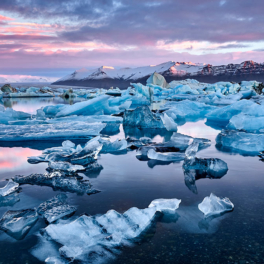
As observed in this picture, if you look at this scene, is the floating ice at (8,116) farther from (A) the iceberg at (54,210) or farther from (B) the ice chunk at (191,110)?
(A) the iceberg at (54,210)

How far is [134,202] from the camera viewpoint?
5.09 ft

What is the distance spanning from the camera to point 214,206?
1432 mm

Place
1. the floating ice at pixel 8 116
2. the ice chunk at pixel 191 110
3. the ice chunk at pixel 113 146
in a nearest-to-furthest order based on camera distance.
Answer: the ice chunk at pixel 113 146 → the floating ice at pixel 8 116 → the ice chunk at pixel 191 110

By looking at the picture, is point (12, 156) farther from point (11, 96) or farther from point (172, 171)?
point (11, 96)

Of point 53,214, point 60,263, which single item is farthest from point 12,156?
point 60,263

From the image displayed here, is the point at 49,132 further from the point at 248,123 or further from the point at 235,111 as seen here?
the point at 235,111

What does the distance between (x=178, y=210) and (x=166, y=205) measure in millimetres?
76

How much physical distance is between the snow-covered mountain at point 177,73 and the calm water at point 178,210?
51.8 m

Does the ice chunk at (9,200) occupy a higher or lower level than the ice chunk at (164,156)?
higher

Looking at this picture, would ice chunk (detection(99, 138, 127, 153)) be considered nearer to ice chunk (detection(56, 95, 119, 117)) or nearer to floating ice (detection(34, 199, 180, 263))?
floating ice (detection(34, 199, 180, 263))

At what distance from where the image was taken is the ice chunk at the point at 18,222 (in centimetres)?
125

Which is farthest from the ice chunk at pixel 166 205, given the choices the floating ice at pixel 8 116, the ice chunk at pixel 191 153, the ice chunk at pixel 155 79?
the ice chunk at pixel 155 79

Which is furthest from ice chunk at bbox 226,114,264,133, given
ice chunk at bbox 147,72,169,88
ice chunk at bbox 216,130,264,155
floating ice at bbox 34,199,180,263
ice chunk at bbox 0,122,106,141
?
ice chunk at bbox 147,72,169,88

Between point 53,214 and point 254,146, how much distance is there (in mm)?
2354
